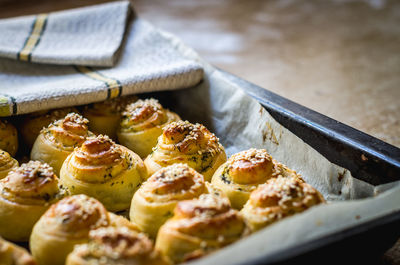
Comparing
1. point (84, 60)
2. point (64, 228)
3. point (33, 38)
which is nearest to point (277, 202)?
point (64, 228)

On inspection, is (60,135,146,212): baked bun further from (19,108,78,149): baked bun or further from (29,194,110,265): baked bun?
(19,108,78,149): baked bun

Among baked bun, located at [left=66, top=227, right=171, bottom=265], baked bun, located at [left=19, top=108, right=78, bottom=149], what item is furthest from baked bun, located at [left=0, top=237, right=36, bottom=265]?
baked bun, located at [left=19, top=108, right=78, bottom=149]

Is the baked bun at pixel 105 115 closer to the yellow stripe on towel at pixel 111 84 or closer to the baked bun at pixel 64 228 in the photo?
the yellow stripe on towel at pixel 111 84

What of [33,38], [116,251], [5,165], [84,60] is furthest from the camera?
[33,38]

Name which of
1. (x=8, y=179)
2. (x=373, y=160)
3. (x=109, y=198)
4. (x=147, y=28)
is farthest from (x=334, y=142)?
(x=147, y=28)

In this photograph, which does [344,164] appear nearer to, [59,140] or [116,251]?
[116,251]

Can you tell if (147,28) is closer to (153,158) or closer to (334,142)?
(153,158)
